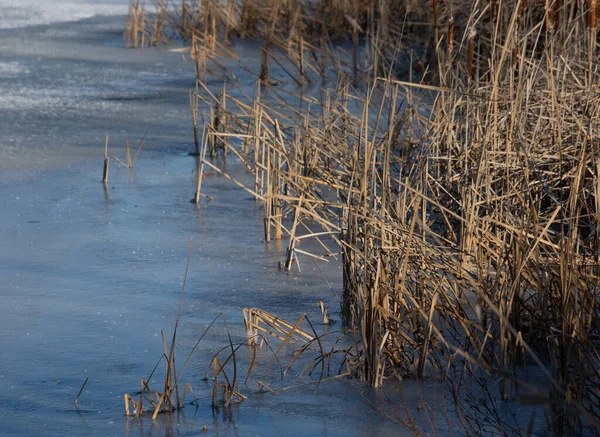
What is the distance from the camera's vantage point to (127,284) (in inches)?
129

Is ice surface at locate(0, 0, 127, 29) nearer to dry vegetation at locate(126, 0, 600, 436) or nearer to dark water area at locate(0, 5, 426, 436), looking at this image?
dark water area at locate(0, 5, 426, 436)

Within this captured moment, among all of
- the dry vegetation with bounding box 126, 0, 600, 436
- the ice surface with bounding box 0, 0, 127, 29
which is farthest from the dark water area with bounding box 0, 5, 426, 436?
the ice surface with bounding box 0, 0, 127, 29

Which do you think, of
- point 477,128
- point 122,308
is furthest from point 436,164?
point 122,308

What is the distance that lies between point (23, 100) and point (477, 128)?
4.40 meters

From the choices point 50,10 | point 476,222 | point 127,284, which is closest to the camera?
point 476,222

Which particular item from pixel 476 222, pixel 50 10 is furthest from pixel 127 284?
pixel 50 10

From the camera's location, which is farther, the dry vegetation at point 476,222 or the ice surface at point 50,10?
the ice surface at point 50,10

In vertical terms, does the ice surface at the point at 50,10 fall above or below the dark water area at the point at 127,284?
above

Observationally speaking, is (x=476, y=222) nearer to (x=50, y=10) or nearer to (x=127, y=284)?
(x=127, y=284)

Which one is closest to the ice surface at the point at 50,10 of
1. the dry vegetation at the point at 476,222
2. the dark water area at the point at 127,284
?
the dark water area at the point at 127,284

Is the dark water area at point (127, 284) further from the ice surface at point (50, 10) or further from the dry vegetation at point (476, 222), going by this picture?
the ice surface at point (50, 10)

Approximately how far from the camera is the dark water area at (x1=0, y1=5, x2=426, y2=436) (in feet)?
7.48

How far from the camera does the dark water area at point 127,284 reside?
228 cm

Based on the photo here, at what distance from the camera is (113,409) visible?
2301mm
